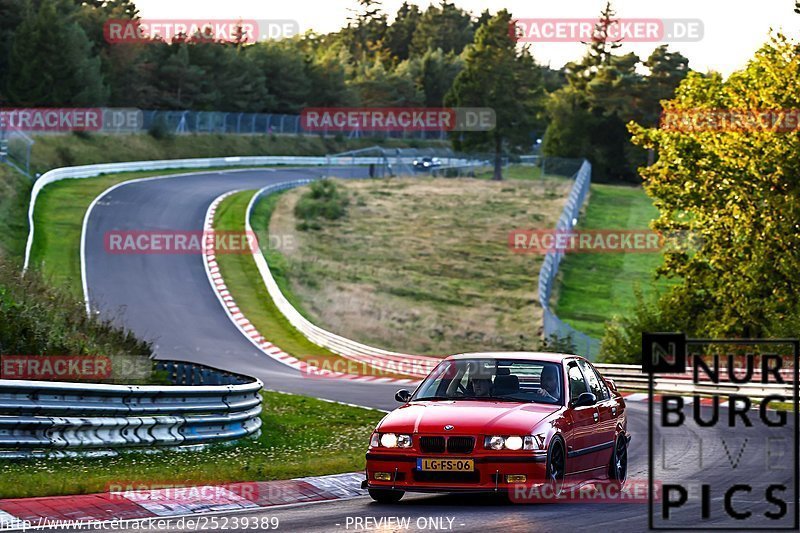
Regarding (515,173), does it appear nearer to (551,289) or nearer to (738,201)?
(551,289)

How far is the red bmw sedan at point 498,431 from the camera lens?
10.8m

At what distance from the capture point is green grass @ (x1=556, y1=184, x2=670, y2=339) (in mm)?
52719

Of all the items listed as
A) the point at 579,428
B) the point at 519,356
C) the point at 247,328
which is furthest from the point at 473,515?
the point at 247,328

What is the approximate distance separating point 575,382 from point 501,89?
85129 mm

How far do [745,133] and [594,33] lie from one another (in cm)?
8861

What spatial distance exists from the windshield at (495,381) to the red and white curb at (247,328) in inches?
781

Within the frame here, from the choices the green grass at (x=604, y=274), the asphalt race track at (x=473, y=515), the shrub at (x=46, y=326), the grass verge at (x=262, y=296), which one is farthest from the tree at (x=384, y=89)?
the asphalt race track at (x=473, y=515)

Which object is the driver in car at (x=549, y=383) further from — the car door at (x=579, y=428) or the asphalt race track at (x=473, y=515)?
the asphalt race track at (x=473, y=515)

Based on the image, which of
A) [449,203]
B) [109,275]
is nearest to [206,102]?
[449,203]

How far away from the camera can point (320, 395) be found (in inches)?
1048

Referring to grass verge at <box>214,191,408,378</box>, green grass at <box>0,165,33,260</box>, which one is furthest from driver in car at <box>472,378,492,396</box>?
green grass at <box>0,165,33,260</box>

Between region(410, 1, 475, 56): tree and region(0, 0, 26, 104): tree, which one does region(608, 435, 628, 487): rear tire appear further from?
region(410, 1, 475, 56): tree

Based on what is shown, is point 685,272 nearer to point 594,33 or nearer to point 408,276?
point 408,276

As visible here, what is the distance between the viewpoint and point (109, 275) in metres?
43.4
